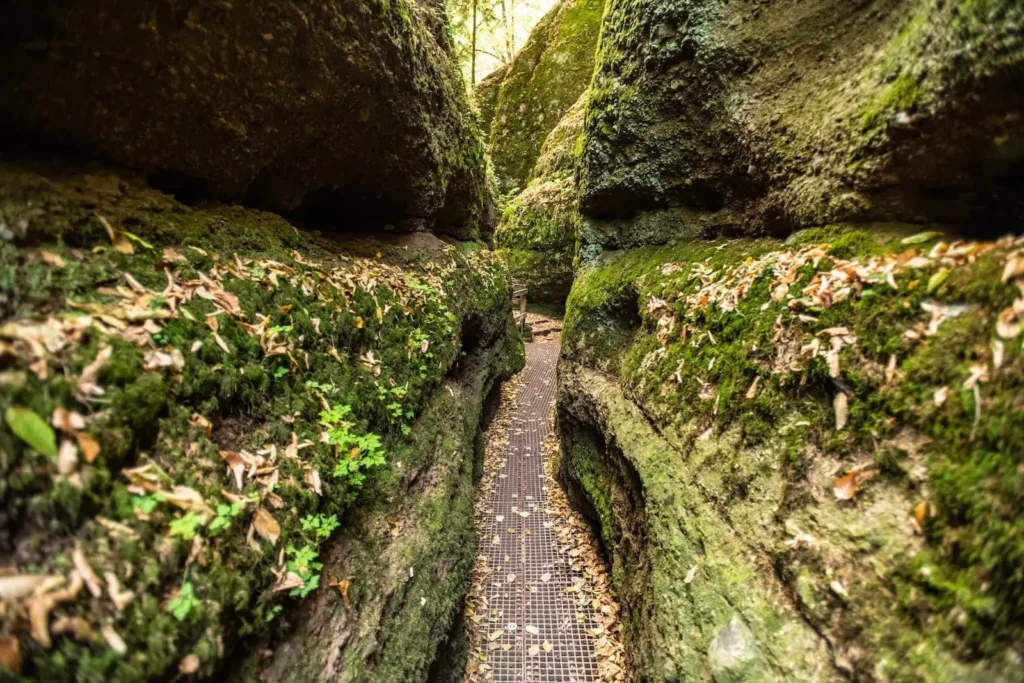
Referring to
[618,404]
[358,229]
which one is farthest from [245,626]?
[358,229]

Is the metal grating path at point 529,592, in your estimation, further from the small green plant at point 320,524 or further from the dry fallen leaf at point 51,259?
the dry fallen leaf at point 51,259

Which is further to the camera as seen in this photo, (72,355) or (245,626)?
(245,626)

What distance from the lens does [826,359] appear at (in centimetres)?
262

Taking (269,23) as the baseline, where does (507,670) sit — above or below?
below

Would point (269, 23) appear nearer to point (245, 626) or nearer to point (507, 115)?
point (245, 626)

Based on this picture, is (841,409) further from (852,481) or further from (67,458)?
(67,458)

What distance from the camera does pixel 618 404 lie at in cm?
500

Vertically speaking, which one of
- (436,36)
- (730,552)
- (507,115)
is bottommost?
(730,552)

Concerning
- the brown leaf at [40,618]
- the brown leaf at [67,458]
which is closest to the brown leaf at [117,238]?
the brown leaf at [67,458]

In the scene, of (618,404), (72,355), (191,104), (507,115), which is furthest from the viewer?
(507,115)

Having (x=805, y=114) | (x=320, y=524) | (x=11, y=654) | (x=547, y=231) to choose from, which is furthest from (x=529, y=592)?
(x=547, y=231)

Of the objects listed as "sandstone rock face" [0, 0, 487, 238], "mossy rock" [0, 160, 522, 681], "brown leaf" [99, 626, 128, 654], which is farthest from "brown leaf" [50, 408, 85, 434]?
"sandstone rock face" [0, 0, 487, 238]

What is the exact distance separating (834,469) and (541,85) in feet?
Result: 77.7

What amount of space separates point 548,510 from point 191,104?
241 inches
